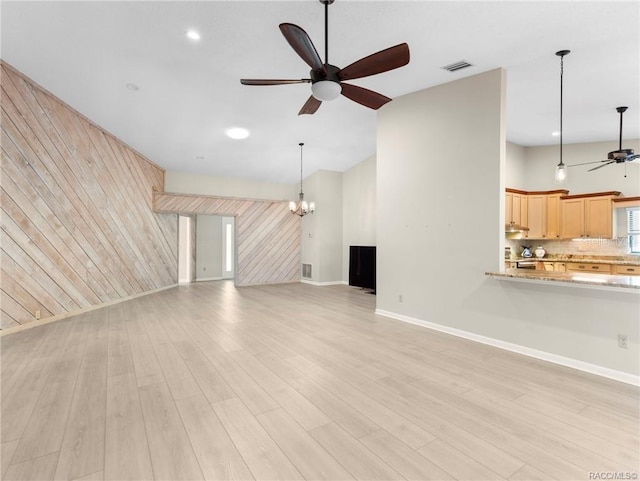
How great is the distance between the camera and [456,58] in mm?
3617

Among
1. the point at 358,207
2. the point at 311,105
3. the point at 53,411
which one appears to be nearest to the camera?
the point at 53,411

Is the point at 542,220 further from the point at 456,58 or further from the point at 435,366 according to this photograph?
the point at 435,366

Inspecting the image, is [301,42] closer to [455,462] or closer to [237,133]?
[455,462]

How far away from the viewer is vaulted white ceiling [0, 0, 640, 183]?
2.93m

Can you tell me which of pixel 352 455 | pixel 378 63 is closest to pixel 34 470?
pixel 352 455

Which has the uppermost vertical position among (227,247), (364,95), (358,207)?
(364,95)

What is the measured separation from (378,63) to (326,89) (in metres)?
0.48

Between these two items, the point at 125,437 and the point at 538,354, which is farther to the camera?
the point at 538,354

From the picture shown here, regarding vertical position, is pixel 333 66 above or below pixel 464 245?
above

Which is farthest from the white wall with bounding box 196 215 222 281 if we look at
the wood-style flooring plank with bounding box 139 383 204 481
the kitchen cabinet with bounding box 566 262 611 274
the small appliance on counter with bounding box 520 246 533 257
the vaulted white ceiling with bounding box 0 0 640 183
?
the kitchen cabinet with bounding box 566 262 611 274

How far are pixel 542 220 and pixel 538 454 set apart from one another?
630 cm

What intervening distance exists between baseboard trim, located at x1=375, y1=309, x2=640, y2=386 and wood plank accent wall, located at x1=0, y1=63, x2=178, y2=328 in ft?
18.2

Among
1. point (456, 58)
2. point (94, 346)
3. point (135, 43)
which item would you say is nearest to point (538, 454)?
point (456, 58)

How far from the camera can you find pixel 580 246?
655 centimetres
